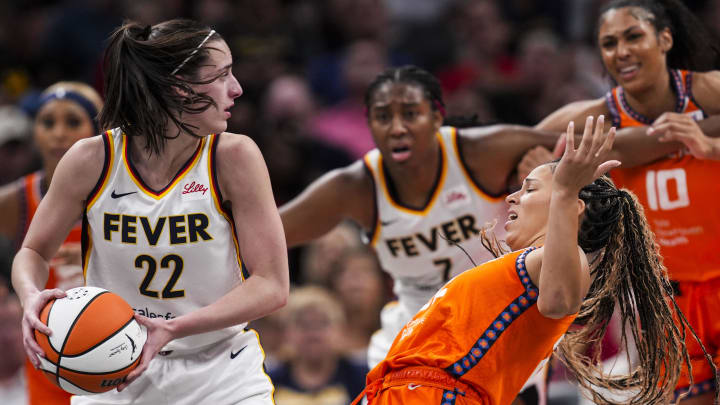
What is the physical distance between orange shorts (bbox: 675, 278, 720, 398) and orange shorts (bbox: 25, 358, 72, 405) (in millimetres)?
2961

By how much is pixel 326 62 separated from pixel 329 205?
14.2ft

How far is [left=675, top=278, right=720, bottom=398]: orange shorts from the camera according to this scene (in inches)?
183

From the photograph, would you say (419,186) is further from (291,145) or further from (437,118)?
(291,145)

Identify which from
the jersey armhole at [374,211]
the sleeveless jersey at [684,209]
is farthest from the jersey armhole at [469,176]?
the sleeveless jersey at [684,209]

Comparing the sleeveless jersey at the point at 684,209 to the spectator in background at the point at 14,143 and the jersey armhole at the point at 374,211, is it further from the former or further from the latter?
the spectator in background at the point at 14,143

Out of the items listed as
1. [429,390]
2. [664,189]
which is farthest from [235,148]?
[664,189]

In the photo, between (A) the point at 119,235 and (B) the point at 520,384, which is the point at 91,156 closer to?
(A) the point at 119,235

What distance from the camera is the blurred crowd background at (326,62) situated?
8.25 meters

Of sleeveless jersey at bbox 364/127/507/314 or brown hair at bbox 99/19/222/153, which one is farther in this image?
sleeveless jersey at bbox 364/127/507/314

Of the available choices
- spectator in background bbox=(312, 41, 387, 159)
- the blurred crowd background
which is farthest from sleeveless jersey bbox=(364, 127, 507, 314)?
spectator in background bbox=(312, 41, 387, 159)

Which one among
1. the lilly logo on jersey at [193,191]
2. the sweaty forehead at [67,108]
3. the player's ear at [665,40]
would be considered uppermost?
the sweaty forehead at [67,108]

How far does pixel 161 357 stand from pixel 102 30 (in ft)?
20.2

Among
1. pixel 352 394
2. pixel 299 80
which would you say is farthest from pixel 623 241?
pixel 299 80

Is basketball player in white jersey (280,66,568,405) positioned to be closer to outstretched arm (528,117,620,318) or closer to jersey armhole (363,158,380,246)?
jersey armhole (363,158,380,246)
